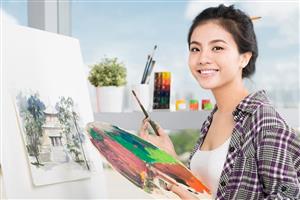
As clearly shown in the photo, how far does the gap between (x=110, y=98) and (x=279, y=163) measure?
809mm

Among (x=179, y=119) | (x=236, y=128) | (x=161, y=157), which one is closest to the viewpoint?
(x=161, y=157)

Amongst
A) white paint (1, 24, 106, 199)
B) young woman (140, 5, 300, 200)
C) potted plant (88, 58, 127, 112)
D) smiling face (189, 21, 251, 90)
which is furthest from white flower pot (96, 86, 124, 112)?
smiling face (189, 21, 251, 90)

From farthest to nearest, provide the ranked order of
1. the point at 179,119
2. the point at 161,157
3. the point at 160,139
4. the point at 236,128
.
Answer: the point at 179,119
the point at 160,139
the point at 236,128
the point at 161,157

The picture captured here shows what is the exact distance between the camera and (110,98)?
158cm

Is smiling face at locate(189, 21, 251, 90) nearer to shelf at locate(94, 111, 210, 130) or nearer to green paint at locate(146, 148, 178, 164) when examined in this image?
green paint at locate(146, 148, 178, 164)

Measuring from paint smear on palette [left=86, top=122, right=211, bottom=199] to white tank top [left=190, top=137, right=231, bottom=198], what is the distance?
146 millimetres

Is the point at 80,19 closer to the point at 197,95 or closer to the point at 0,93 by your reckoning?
the point at 197,95

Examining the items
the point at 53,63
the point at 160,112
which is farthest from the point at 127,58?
the point at 53,63

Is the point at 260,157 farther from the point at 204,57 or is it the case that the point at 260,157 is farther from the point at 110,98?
the point at 110,98

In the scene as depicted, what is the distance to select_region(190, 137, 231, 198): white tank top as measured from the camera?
0.96 metres

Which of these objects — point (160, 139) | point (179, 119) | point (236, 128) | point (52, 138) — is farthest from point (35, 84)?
point (179, 119)

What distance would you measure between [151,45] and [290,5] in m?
0.48

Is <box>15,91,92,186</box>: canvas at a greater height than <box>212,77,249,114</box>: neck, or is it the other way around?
<box>212,77,249,114</box>: neck

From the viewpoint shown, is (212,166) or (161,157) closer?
(161,157)
